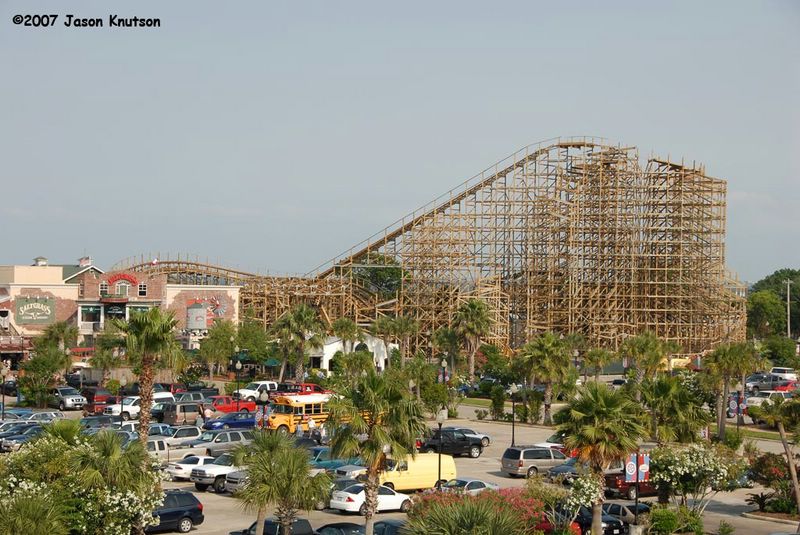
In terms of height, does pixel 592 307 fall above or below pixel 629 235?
below

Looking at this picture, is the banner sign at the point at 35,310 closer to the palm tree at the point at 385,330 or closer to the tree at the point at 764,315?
the palm tree at the point at 385,330

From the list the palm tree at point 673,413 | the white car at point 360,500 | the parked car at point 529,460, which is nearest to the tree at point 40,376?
the parked car at point 529,460

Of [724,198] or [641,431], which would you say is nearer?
[641,431]

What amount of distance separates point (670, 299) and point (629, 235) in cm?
587

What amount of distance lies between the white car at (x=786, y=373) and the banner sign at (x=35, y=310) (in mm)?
50590

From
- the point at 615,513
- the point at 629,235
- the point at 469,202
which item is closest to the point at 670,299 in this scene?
the point at 629,235

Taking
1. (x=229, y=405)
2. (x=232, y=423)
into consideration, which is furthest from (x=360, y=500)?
(x=229, y=405)

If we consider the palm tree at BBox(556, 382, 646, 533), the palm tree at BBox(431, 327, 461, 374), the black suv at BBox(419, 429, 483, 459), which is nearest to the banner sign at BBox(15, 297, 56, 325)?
the palm tree at BBox(431, 327, 461, 374)

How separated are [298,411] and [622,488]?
18.5 m

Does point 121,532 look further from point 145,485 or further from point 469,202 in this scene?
point 469,202

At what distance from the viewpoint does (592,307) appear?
3332 inches

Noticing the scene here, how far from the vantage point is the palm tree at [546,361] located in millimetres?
54125

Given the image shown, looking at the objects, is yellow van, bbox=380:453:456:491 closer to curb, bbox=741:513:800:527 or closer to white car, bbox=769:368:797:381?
curb, bbox=741:513:800:527

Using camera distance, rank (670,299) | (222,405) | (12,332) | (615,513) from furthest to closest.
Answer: (670,299), (12,332), (222,405), (615,513)
